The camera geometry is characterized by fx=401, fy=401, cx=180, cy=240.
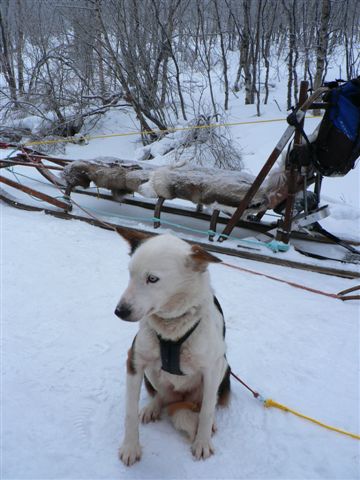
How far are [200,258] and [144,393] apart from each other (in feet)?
3.36

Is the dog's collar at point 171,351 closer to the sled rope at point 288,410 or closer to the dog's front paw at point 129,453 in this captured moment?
the dog's front paw at point 129,453

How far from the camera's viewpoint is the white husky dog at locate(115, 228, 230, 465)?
64.8 inches

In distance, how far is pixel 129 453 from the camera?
5.99 feet

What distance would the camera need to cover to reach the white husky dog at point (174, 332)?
165 centimetres

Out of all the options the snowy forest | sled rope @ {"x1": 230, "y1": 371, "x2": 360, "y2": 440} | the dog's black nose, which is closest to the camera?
the dog's black nose

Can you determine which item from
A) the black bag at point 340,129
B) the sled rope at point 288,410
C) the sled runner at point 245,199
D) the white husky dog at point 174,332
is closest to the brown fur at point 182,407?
the white husky dog at point 174,332

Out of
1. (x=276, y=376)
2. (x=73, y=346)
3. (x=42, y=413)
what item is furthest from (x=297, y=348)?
(x=42, y=413)

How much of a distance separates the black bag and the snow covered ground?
1.19 meters

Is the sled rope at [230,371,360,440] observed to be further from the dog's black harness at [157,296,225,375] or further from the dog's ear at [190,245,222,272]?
the dog's ear at [190,245,222,272]

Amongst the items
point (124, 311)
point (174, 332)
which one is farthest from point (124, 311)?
point (174, 332)

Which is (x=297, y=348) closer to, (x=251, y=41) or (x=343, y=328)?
(x=343, y=328)

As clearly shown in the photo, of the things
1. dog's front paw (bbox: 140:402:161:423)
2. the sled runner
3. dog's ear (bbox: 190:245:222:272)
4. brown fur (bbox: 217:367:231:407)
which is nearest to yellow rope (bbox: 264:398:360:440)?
brown fur (bbox: 217:367:231:407)

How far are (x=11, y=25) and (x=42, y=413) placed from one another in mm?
17291

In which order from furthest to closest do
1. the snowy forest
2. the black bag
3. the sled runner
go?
the snowy forest
the sled runner
the black bag
